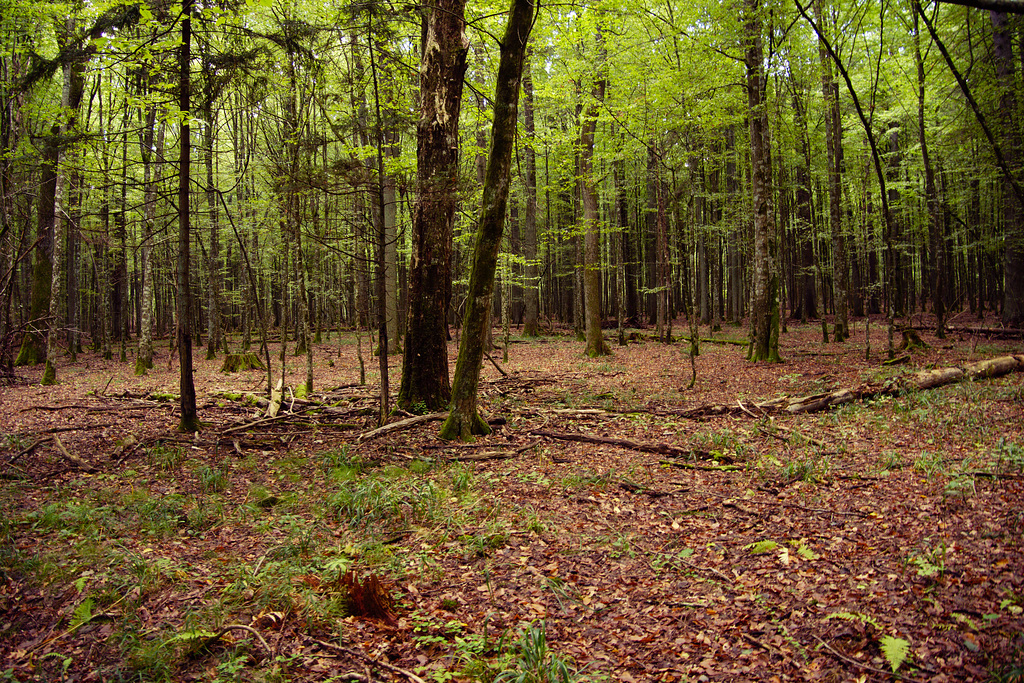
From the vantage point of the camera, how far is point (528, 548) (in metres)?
4.80

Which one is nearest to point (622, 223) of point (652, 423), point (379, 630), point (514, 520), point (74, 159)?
point (652, 423)

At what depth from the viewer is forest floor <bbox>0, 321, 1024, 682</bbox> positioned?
3.37 m

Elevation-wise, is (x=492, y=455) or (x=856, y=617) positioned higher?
(x=492, y=455)

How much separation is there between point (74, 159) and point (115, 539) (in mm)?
10623

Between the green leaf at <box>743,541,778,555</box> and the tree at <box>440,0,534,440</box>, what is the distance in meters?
4.13

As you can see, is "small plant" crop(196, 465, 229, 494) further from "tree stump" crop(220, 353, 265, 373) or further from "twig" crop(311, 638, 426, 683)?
"tree stump" crop(220, 353, 265, 373)

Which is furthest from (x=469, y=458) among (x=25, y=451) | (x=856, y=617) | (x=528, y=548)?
(x=25, y=451)

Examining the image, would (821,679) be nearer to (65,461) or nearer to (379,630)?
(379,630)

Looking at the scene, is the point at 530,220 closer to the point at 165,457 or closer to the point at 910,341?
the point at 910,341

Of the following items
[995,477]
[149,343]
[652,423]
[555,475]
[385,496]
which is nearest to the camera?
[995,477]

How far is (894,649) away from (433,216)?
755cm

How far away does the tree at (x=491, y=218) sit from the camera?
276 inches

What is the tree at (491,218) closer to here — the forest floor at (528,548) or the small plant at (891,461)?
the forest floor at (528,548)

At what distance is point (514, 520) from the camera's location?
17.3ft
